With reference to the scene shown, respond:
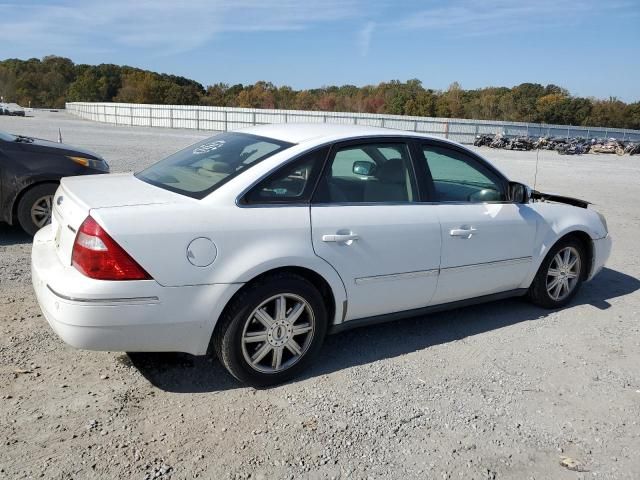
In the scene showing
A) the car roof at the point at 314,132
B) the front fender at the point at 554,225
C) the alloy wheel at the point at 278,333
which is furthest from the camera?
the front fender at the point at 554,225

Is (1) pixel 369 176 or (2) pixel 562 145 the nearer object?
(1) pixel 369 176

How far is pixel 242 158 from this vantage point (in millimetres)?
3770

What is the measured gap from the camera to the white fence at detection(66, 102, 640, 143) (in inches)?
1497

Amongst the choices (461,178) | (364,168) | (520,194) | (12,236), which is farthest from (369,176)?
(12,236)

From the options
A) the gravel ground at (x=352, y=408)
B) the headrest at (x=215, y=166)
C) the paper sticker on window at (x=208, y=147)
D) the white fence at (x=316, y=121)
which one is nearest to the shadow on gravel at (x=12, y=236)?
Result: the gravel ground at (x=352, y=408)

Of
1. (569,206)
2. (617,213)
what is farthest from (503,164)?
(569,206)

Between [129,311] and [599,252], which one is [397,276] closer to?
[129,311]

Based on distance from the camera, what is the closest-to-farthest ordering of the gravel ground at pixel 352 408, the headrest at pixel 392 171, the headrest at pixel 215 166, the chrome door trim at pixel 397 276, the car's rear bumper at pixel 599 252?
the gravel ground at pixel 352 408
the headrest at pixel 215 166
the chrome door trim at pixel 397 276
the headrest at pixel 392 171
the car's rear bumper at pixel 599 252

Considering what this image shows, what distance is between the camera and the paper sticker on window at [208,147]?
13.8ft

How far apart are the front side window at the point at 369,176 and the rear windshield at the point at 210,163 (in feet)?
1.28

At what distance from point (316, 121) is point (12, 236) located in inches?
1417

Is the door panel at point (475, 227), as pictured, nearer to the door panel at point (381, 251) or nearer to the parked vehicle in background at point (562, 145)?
the door panel at point (381, 251)

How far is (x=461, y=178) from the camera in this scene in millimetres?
4758

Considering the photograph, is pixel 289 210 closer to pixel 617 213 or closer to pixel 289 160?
pixel 289 160
